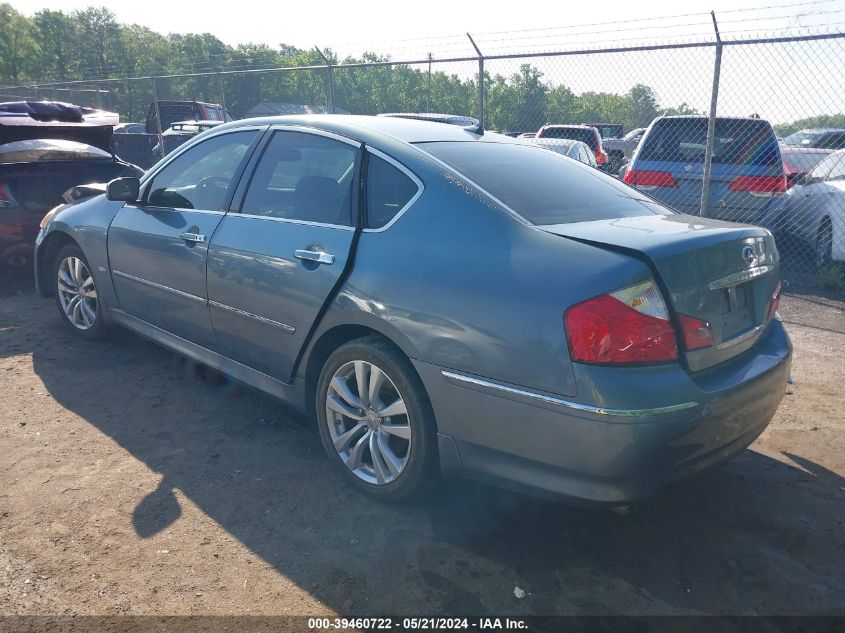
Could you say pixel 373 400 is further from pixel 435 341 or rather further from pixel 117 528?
pixel 117 528

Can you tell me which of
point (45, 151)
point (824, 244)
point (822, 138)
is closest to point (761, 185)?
point (824, 244)

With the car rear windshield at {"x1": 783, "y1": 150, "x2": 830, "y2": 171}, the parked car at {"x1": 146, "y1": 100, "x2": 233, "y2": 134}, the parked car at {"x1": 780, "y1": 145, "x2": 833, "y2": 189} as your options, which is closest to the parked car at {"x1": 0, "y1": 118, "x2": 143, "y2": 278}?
the parked car at {"x1": 780, "y1": 145, "x2": 833, "y2": 189}

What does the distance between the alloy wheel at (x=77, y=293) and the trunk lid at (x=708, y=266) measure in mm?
3850

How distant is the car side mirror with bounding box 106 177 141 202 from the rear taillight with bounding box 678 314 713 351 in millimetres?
3575

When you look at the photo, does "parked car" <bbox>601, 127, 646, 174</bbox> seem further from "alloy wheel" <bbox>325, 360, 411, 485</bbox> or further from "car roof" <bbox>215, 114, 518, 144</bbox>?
"alloy wheel" <bbox>325, 360, 411, 485</bbox>

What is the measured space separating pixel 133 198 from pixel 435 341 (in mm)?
2781

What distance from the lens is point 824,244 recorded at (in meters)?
7.78

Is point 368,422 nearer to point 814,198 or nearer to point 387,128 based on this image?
point 387,128

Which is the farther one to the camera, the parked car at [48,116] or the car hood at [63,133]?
the parked car at [48,116]

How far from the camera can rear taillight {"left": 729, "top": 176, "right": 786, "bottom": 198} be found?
7.72 meters

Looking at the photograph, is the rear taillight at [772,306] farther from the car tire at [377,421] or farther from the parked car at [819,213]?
the parked car at [819,213]

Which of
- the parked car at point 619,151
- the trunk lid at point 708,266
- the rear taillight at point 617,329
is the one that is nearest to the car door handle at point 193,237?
the trunk lid at point 708,266

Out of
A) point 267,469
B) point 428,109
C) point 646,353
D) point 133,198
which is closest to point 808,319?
point 646,353

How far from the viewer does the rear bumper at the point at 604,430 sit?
232 centimetres
